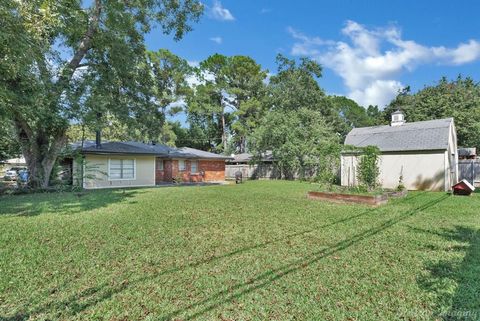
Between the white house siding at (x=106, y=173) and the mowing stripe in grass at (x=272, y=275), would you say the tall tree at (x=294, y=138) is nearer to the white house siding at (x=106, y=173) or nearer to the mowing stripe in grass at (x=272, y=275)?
the white house siding at (x=106, y=173)

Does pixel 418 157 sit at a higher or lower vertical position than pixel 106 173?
higher

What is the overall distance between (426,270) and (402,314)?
143cm

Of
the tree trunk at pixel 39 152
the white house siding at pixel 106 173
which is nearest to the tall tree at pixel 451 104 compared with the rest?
the white house siding at pixel 106 173

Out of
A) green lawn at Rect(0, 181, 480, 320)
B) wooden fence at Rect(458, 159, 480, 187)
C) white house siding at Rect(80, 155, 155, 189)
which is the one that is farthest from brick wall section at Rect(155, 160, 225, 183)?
wooden fence at Rect(458, 159, 480, 187)

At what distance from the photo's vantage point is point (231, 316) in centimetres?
274

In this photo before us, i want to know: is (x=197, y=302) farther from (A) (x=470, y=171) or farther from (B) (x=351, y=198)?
(A) (x=470, y=171)

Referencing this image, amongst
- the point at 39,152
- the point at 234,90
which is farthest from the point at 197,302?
the point at 234,90

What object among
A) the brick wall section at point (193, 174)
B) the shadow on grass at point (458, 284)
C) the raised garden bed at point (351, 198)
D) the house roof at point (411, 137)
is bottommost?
the shadow on grass at point (458, 284)

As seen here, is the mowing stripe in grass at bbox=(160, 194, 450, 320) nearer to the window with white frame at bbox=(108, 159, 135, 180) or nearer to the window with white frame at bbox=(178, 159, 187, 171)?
the window with white frame at bbox=(108, 159, 135, 180)

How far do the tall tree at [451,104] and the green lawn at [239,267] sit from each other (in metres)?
19.8

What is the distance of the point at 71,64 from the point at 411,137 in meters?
18.3

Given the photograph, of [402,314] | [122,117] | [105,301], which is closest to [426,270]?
[402,314]

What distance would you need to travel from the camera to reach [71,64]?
45.0ft

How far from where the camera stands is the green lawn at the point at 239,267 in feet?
9.41
